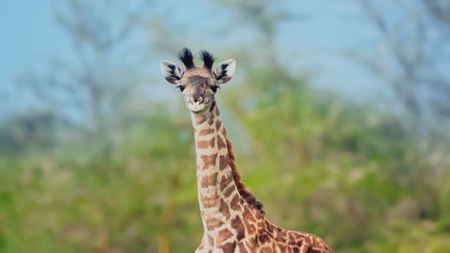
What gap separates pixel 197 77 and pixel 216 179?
0.48 ft

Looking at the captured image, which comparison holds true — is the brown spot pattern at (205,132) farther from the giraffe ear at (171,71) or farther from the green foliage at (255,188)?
the green foliage at (255,188)

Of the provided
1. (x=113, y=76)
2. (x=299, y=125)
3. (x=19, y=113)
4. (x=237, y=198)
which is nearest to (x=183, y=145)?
(x=299, y=125)

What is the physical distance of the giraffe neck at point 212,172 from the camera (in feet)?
3.59

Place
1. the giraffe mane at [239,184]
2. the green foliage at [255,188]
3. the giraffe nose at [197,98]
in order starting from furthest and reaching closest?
the green foliage at [255,188]
the giraffe mane at [239,184]
the giraffe nose at [197,98]

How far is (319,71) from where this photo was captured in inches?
138

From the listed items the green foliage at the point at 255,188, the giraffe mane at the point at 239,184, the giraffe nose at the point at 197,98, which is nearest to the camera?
the giraffe nose at the point at 197,98

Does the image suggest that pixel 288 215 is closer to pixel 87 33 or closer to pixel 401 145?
pixel 401 145

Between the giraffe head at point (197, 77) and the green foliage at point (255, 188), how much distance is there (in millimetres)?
1489

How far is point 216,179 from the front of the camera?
3.63 feet

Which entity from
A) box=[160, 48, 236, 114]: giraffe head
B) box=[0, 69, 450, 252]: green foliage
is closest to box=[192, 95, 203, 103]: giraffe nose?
box=[160, 48, 236, 114]: giraffe head

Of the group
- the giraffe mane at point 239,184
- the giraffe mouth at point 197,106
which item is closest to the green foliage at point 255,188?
the giraffe mane at point 239,184

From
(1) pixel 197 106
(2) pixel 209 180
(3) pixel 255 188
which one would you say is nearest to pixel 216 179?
(2) pixel 209 180

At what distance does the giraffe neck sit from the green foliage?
1488 millimetres

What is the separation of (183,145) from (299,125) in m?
0.45
